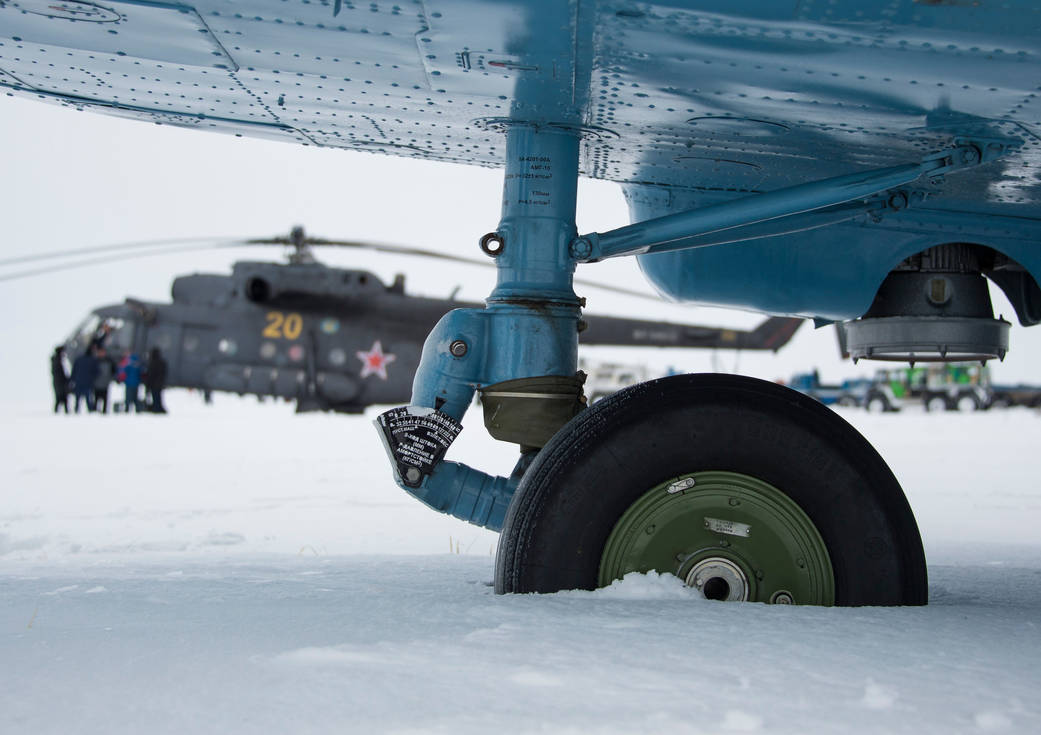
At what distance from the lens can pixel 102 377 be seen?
1930 cm

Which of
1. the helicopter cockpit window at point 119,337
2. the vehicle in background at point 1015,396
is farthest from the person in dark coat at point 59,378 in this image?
the vehicle in background at point 1015,396

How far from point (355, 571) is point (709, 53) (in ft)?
6.45

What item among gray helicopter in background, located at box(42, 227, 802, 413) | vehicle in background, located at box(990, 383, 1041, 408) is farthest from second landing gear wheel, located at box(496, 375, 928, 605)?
vehicle in background, located at box(990, 383, 1041, 408)

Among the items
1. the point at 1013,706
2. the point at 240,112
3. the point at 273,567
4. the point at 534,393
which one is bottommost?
the point at 273,567

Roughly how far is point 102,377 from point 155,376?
5.73 feet

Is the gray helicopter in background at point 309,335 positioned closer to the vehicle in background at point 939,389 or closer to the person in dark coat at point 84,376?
the person in dark coat at point 84,376

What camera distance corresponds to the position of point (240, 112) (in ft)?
9.89

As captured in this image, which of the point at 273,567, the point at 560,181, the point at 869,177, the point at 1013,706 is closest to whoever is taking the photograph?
the point at 1013,706

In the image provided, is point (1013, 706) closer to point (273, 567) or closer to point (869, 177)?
point (869, 177)

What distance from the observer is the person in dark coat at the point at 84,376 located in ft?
59.3

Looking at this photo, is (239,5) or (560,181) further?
(560,181)

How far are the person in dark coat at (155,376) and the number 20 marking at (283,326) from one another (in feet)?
7.11

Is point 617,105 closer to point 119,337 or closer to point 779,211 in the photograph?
point 779,211

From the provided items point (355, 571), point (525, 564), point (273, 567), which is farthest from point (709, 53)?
point (273, 567)
